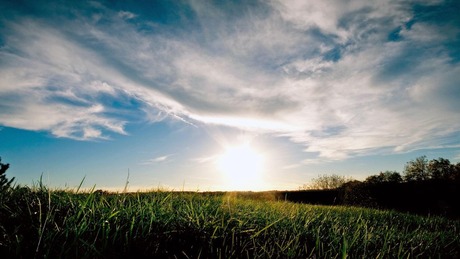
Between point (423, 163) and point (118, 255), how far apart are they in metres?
51.6

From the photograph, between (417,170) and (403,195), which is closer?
(403,195)

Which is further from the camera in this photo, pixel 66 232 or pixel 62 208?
pixel 62 208

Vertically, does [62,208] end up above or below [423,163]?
below

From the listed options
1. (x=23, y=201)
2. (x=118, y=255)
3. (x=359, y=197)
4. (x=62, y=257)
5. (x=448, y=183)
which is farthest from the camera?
(x=359, y=197)

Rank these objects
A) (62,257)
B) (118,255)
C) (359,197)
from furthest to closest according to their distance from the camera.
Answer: (359,197) < (118,255) < (62,257)

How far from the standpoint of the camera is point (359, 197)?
20.1 meters

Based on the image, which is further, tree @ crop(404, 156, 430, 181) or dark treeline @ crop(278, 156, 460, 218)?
tree @ crop(404, 156, 430, 181)

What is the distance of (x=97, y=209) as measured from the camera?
2523mm

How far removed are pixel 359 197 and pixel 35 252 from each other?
21608 mm

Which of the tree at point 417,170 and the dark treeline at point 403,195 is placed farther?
the tree at point 417,170

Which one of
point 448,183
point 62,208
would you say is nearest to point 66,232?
point 62,208

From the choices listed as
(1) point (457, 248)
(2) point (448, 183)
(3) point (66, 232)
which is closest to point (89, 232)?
(3) point (66, 232)

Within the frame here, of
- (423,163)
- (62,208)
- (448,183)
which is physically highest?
(423,163)

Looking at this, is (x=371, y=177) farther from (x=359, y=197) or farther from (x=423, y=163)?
(x=423, y=163)
